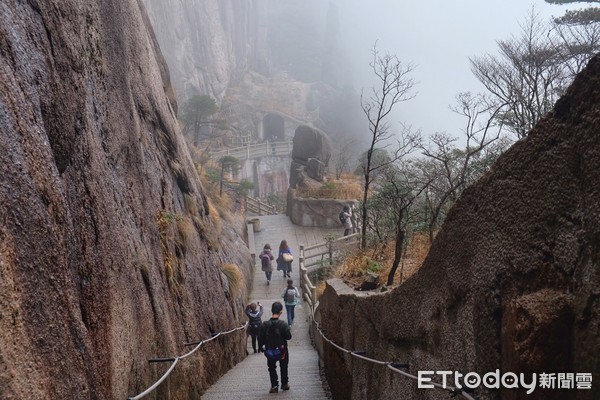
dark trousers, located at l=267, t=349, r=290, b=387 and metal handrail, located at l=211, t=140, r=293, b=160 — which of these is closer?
dark trousers, located at l=267, t=349, r=290, b=387

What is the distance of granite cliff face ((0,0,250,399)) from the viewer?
8.39ft

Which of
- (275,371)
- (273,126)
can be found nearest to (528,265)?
(275,371)

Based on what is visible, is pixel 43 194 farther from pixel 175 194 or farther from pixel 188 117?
pixel 188 117

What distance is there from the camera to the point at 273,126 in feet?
173

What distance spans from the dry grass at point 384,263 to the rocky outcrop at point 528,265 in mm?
4738

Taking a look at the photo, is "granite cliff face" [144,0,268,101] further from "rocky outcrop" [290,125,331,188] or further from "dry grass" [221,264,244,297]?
"dry grass" [221,264,244,297]

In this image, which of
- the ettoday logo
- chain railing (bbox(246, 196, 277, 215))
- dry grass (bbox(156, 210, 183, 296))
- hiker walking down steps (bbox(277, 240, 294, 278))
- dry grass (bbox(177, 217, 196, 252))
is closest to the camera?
the ettoday logo

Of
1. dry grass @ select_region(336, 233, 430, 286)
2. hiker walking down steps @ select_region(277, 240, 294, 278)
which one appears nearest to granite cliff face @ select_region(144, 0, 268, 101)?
hiker walking down steps @ select_region(277, 240, 294, 278)

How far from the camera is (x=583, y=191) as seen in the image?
Answer: 244 cm

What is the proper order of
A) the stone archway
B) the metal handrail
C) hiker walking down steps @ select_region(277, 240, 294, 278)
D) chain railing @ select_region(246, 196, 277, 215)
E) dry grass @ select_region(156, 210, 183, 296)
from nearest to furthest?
dry grass @ select_region(156, 210, 183, 296) < hiker walking down steps @ select_region(277, 240, 294, 278) < chain railing @ select_region(246, 196, 277, 215) < the metal handrail < the stone archway

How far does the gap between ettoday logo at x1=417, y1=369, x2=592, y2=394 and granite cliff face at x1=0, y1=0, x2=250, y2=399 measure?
221cm

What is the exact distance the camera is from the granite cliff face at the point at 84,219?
2559mm

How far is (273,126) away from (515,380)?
50.7m

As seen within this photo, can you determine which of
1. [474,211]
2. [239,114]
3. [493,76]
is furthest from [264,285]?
[239,114]
